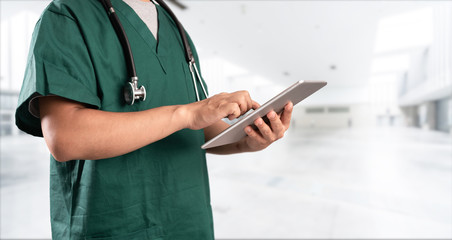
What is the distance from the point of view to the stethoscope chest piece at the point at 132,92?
49 centimetres

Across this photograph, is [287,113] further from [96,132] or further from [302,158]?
[302,158]

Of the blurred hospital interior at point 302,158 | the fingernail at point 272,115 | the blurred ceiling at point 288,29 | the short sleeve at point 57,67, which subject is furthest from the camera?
the blurred ceiling at point 288,29

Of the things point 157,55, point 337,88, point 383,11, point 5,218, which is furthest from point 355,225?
point 337,88

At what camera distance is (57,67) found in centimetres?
42

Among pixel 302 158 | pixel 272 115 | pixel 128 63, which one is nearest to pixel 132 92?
pixel 128 63

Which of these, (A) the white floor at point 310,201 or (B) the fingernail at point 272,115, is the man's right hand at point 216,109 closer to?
(B) the fingernail at point 272,115

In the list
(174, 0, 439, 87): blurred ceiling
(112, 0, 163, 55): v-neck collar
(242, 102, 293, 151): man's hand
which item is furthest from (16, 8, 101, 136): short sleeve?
(174, 0, 439, 87): blurred ceiling

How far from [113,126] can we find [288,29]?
24.1 ft

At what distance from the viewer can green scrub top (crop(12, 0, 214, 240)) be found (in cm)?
43

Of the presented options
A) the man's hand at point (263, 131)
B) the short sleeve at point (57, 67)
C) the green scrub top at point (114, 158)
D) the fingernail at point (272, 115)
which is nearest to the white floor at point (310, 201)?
the man's hand at point (263, 131)

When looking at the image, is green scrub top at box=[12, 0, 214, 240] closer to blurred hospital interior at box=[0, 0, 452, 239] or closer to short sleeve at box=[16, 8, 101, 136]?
short sleeve at box=[16, 8, 101, 136]

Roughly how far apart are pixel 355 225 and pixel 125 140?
7.54ft

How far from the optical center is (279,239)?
1.87 meters

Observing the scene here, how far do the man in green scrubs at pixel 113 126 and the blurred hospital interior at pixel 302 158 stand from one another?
1.56 meters
